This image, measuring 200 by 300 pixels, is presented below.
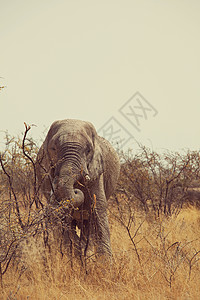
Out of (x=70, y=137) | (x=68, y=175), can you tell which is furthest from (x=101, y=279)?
(x=70, y=137)

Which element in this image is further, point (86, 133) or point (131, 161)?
point (131, 161)

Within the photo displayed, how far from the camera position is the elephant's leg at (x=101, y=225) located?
5474 millimetres

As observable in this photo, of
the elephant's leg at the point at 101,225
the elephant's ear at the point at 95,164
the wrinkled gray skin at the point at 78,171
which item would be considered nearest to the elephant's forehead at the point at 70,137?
the wrinkled gray skin at the point at 78,171

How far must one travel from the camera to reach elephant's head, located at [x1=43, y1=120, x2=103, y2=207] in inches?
192

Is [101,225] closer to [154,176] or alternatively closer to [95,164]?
[95,164]

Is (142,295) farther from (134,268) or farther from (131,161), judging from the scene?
(131,161)

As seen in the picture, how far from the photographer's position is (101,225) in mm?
5617

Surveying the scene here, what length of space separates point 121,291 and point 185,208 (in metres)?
8.78

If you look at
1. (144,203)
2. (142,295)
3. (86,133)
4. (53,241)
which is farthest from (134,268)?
(144,203)

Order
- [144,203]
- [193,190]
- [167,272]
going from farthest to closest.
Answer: [193,190] < [144,203] < [167,272]

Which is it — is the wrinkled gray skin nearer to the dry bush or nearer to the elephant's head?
the elephant's head

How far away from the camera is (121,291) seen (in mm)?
4285

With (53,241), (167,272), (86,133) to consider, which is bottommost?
(167,272)

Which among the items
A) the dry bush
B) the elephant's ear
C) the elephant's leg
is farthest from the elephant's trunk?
the dry bush
